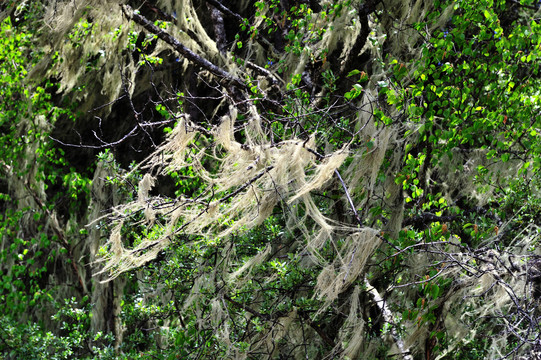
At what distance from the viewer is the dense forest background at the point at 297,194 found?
2.87 meters

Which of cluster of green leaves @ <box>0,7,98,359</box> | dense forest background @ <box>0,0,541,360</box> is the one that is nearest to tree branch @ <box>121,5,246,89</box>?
→ dense forest background @ <box>0,0,541,360</box>

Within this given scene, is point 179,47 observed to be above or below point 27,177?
above

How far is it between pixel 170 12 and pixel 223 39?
1.67 feet

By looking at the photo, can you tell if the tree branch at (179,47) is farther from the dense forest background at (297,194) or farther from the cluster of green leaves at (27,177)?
the cluster of green leaves at (27,177)

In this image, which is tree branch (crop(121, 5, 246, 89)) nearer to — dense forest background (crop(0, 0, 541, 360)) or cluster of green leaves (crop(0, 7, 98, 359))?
dense forest background (crop(0, 0, 541, 360))

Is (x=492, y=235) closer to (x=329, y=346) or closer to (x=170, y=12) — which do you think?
(x=329, y=346)

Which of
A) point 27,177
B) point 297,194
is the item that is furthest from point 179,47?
point 297,194

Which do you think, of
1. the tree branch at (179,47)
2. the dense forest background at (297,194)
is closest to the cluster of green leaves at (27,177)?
the dense forest background at (297,194)

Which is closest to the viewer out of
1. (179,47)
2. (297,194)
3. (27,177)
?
(297,194)

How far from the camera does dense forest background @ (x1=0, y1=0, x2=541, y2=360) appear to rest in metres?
2.87

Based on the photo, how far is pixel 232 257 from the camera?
11.7ft

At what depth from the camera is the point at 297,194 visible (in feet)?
7.97

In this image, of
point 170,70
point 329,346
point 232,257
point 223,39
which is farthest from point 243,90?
point 329,346

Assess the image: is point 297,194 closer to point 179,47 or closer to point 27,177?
point 179,47
